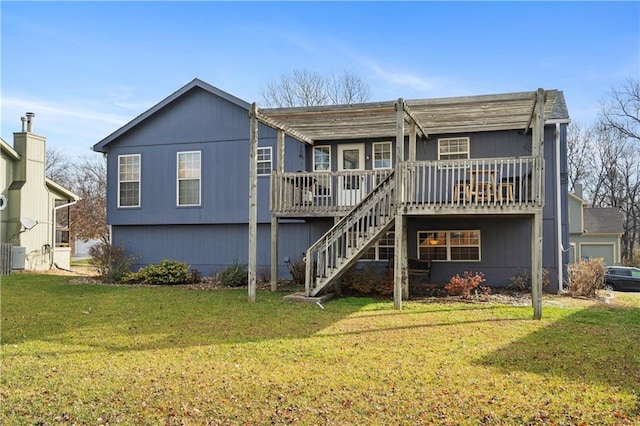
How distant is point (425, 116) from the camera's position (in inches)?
472

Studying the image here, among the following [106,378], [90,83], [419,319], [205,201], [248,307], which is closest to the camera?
[106,378]

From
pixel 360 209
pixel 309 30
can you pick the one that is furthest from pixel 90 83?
pixel 360 209

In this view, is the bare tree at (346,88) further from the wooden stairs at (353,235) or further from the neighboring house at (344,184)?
the wooden stairs at (353,235)

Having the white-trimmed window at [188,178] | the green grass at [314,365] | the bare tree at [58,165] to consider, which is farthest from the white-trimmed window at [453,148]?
the bare tree at [58,165]

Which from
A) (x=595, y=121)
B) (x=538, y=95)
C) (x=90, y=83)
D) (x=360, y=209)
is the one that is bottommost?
(x=360, y=209)

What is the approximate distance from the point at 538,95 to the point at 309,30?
23.9 ft

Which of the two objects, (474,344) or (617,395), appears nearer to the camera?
(617,395)

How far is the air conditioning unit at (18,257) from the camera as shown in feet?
58.6

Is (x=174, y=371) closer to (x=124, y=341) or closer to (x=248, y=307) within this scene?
(x=124, y=341)

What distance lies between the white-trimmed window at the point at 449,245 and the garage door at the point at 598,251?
62.3ft

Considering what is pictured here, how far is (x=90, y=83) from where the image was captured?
61.8 ft

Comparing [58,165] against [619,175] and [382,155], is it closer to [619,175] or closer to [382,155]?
[382,155]

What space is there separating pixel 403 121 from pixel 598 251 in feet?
81.8

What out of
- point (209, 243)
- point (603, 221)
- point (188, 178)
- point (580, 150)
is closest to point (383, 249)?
point (209, 243)
